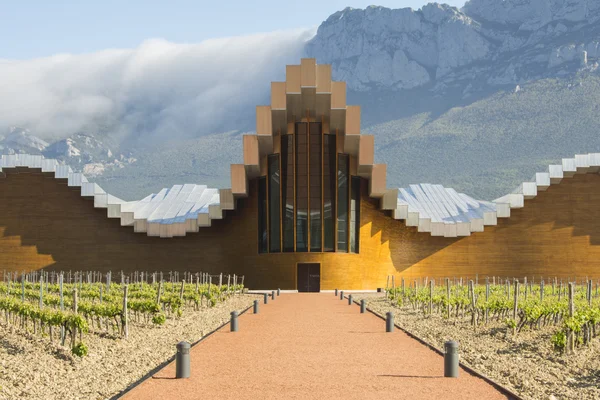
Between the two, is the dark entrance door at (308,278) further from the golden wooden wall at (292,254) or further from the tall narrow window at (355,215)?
the tall narrow window at (355,215)

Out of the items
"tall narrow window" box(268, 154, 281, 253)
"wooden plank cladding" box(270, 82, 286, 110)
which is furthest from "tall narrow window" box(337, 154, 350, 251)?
"wooden plank cladding" box(270, 82, 286, 110)

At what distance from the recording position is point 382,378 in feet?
42.7

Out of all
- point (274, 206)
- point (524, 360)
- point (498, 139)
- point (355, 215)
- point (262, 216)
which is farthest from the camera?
point (498, 139)

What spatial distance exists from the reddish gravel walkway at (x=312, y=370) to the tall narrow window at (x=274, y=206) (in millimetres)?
26596

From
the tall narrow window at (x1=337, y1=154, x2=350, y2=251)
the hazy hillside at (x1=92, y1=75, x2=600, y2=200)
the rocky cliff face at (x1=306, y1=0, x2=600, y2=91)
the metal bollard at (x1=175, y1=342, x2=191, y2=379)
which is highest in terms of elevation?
the rocky cliff face at (x1=306, y1=0, x2=600, y2=91)

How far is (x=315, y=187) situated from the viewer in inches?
1902

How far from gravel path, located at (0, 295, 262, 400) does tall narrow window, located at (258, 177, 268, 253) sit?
25.7 m

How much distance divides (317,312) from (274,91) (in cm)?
1887

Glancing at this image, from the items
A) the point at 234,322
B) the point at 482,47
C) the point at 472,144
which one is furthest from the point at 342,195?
the point at 482,47

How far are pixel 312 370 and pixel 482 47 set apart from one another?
18697cm

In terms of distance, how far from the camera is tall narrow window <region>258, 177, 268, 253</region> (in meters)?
49.0

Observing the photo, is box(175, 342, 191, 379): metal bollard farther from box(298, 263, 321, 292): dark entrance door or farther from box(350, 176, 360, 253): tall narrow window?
box(350, 176, 360, 253): tall narrow window

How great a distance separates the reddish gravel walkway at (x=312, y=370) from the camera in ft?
38.1

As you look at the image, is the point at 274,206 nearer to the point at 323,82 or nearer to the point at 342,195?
the point at 342,195
